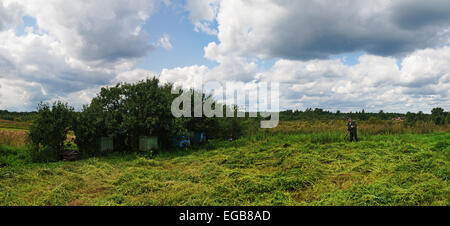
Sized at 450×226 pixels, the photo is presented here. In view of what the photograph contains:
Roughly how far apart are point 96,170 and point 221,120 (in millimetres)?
8932

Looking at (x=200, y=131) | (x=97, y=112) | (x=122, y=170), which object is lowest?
(x=122, y=170)

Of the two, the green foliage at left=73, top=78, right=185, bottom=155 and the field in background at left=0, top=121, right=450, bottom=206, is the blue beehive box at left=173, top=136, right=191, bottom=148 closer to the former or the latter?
the green foliage at left=73, top=78, right=185, bottom=155

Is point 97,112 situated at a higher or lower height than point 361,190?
higher

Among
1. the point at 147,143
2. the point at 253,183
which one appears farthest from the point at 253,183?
the point at 147,143

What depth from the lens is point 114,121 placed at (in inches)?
478

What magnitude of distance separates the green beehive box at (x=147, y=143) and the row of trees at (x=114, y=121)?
0.23 m

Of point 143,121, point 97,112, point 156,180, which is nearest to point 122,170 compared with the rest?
point 156,180

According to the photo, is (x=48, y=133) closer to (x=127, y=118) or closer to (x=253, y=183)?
(x=127, y=118)

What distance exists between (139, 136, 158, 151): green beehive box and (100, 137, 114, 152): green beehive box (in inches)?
54.2

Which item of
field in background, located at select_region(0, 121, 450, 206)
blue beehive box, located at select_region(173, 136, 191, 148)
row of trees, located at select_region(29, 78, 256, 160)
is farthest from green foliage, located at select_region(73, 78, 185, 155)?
field in background, located at select_region(0, 121, 450, 206)

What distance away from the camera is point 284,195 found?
564 cm

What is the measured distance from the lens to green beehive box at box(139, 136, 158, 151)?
12773 millimetres

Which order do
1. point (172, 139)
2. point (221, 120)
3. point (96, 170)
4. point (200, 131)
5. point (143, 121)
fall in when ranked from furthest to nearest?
point (221, 120) → point (200, 131) → point (172, 139) → point (143, 121) → point (96, 170)

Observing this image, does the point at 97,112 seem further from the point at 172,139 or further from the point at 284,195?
the point at 284,195
